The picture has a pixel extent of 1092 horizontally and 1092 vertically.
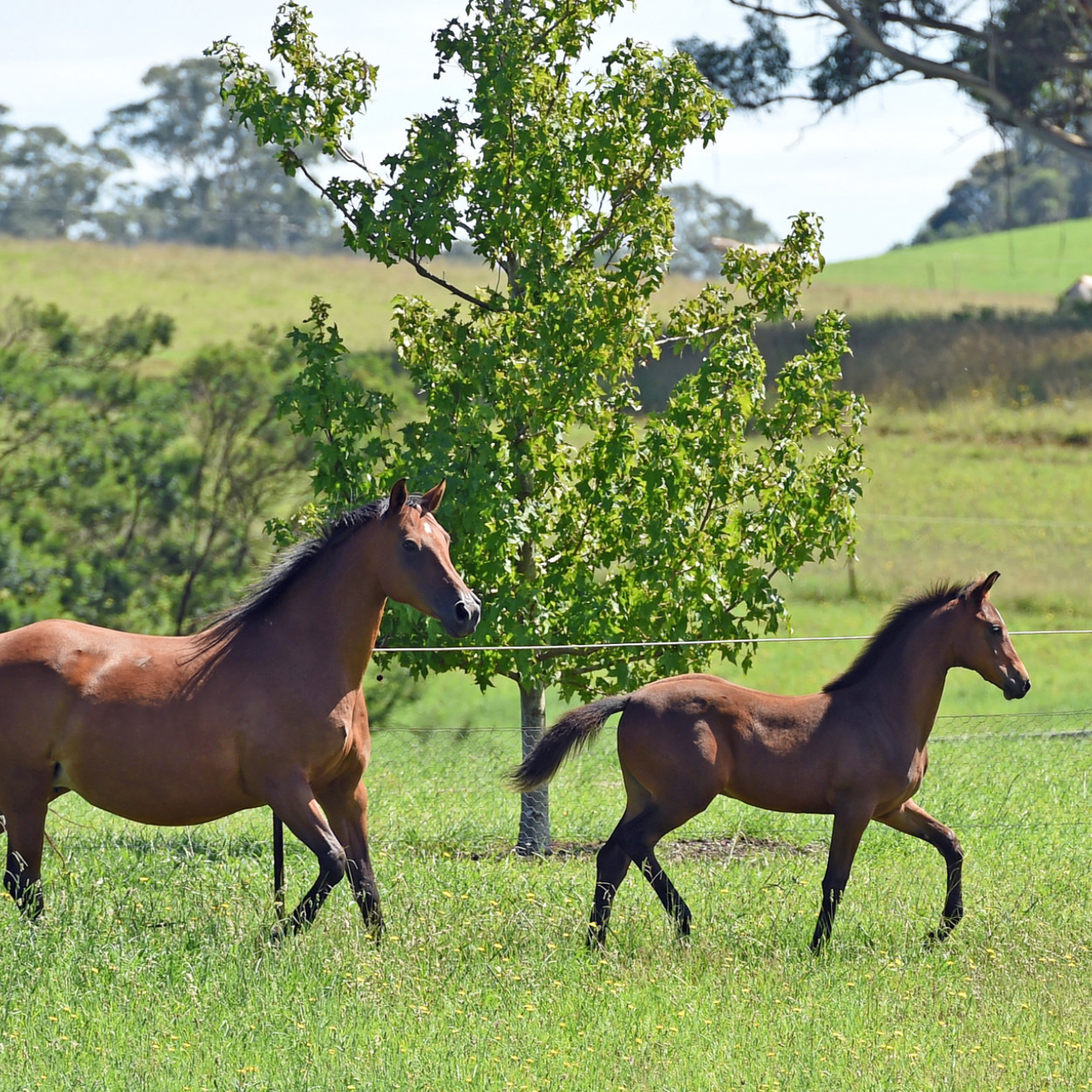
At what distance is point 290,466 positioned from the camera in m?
23.0

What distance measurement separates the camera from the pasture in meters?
5.16

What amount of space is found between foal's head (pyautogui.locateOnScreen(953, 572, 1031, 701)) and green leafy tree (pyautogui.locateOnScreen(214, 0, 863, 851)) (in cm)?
230

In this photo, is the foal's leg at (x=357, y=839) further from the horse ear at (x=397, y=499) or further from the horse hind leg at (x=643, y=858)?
the horse ear at (x=397, y=499)

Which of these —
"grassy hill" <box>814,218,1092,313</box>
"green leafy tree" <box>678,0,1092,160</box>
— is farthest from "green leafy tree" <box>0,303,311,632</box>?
"grassy hill" <box>814,218,1092,313</box>

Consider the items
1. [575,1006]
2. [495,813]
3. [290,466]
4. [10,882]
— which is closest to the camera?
[575,1006]

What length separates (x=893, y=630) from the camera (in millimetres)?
7383

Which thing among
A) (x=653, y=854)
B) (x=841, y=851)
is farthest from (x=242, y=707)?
(x=841, y=851)

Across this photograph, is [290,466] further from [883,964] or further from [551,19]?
[883,964]

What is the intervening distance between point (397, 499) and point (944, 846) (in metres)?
3.31

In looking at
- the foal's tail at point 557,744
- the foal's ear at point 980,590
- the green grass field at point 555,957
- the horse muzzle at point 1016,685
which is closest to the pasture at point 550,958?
the green grass field at point 555,957

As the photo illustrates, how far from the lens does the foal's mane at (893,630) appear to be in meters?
7.35

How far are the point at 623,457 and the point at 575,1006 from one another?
14.4ft

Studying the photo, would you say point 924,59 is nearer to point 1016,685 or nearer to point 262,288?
point 1016,685

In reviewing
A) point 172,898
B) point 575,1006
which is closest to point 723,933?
point 575,1006
